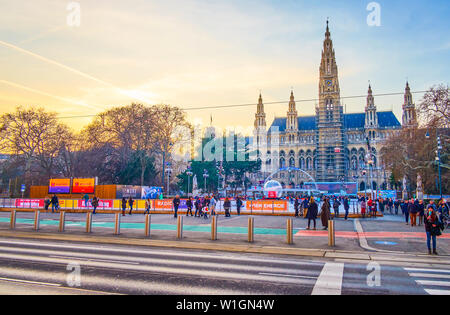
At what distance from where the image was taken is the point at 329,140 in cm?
10538

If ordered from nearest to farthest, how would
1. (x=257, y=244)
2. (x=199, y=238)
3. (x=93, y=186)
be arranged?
(x=257, y=244)
(x=199, y=238)
(x=93, y=186)

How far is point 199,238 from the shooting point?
15.1 meters

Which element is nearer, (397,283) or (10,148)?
(397,283)

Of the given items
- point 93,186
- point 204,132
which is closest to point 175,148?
point 204,132

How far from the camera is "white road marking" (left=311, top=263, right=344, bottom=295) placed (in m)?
6.68

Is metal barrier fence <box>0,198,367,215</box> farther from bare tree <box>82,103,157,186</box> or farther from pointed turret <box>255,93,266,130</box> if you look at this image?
pointed turret <box>255,93,266,130</box>

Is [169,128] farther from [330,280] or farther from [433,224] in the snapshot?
[330,280]

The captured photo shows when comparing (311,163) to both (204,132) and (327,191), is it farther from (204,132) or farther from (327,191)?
(204,132)

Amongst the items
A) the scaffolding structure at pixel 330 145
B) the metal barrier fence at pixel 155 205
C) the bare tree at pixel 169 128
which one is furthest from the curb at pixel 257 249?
the scaffolding structure at pixel 330 145

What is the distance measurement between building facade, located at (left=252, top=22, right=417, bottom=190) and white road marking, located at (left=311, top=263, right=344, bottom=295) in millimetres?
91467

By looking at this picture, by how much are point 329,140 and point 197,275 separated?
104232 mm

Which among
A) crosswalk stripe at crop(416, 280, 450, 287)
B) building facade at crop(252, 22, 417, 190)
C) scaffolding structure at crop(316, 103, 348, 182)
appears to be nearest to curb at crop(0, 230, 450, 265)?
crosswalk stripe at crop(416, 280, 450, 287)

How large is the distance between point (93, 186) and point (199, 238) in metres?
32.1

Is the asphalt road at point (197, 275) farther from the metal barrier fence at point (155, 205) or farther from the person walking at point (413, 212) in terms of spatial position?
the metal barrier fence at point (155, 205)
